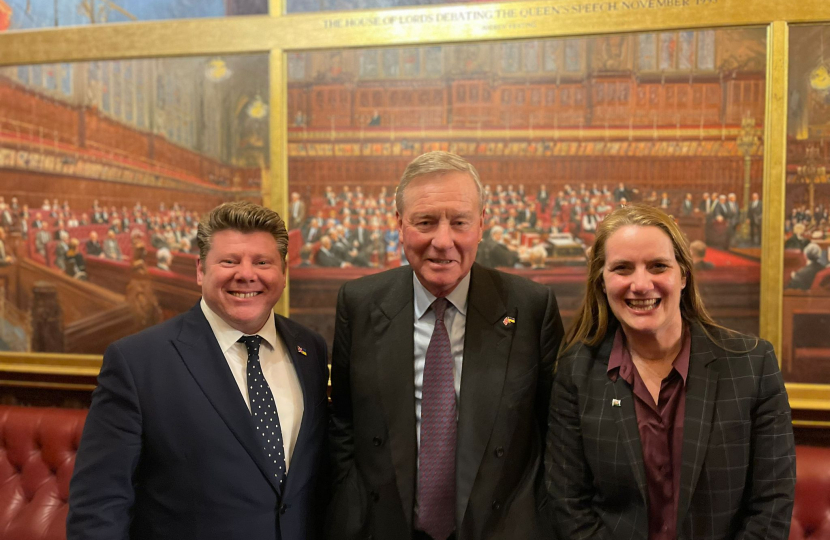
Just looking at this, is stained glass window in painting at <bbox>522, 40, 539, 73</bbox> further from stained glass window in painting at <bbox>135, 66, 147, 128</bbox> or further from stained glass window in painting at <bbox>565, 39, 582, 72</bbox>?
stained glass window in painting at <bbox>135, 66, 147, 128</bbox>

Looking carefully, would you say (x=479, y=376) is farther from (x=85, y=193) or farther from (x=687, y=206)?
(x=85, y=193)

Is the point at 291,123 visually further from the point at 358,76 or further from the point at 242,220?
the point at 242,220

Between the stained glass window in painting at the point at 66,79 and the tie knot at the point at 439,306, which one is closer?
the tie knot at the point at 439,306

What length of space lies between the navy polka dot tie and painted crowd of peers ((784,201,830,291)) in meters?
2.51

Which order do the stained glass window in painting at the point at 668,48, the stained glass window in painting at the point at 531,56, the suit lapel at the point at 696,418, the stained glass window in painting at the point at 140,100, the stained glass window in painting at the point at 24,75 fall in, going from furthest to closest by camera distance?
the stained glass window in painting at the point at 24,75
the stained glass window in painting at the point at 140,100
the stained glass window in painting at the point at 531,56
the stained glass window in painting at the point at 668,48
the suit lapel at the point at 696,418

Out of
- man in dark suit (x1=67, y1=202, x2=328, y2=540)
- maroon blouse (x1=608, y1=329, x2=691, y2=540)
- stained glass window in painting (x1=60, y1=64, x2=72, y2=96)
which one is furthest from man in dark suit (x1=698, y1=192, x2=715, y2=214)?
stained glass window in painting (x1=60, y1=64, x2=72, y2=96)

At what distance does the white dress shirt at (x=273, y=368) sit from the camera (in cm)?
182

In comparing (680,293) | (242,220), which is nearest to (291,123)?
(242,220)

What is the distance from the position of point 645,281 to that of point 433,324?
27.3 inches

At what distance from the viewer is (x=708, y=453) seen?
5.31ft

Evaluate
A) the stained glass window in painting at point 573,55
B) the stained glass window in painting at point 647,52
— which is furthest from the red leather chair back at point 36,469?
the stained glass window in painting at point 647,52

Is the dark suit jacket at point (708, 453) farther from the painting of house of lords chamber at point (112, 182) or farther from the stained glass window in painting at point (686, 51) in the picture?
the painting of house of lords chamber at point (112, 182)

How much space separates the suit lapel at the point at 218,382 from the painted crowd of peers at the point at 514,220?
4.38 ft

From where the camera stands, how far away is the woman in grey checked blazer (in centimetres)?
162
